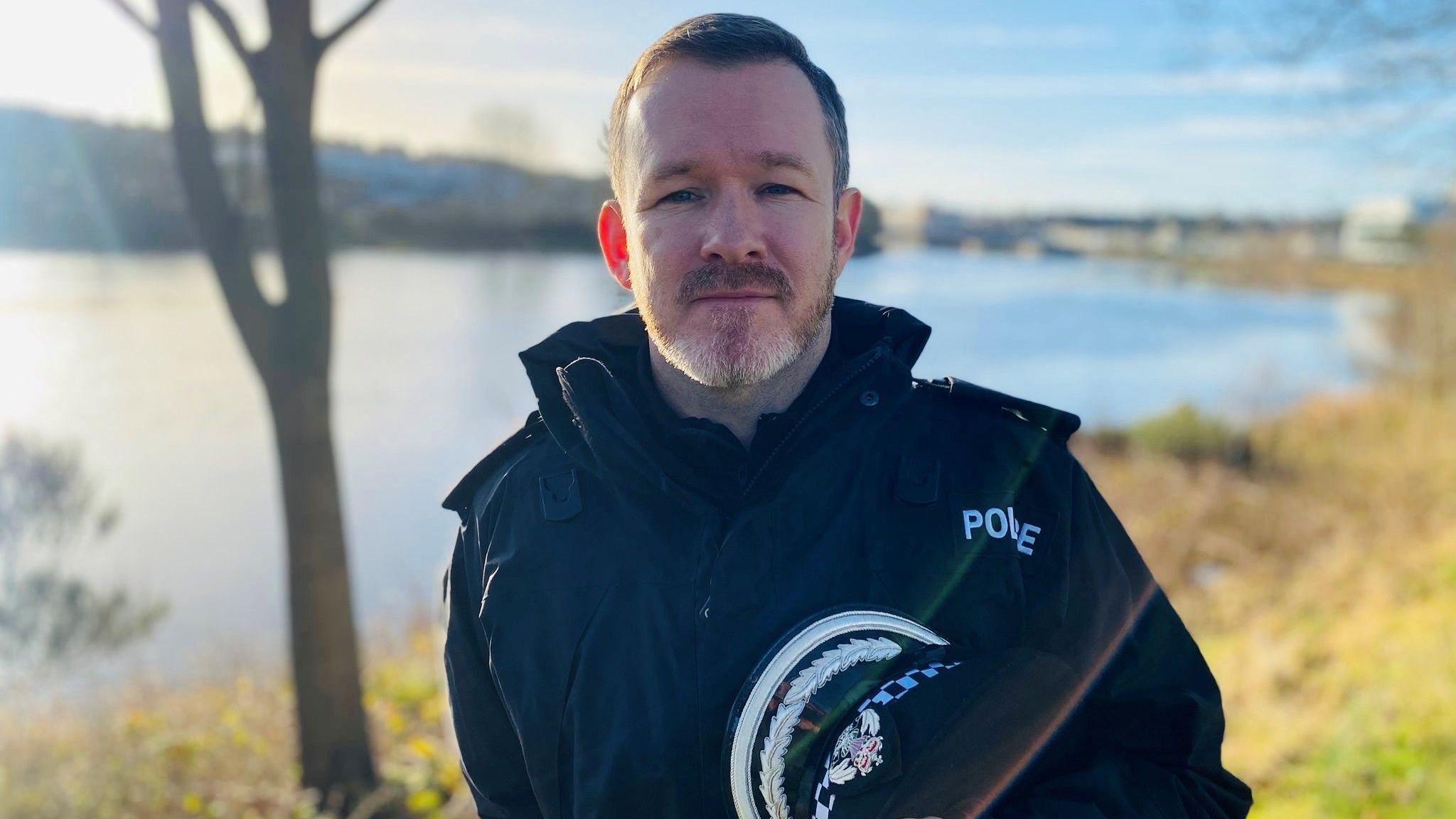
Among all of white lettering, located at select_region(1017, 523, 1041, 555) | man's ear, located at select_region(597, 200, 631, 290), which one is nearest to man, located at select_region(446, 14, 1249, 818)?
white lettering, located at select_region(1017, 523, 1041, 555)

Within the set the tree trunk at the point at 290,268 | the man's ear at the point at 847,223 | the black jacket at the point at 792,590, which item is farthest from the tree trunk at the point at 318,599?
the man's ear at the point at 847,223

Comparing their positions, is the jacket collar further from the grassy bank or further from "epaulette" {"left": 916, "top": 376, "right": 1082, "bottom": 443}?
the grassy bank

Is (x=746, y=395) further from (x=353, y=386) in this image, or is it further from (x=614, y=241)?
(x=353, y=386)

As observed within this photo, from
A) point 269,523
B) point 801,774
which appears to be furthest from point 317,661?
point 269,523

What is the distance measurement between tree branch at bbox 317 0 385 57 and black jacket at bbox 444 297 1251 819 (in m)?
3.34

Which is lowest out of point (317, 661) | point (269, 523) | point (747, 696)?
point (269, 523)

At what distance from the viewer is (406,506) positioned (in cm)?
1260

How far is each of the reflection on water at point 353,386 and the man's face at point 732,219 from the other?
16.0 inches

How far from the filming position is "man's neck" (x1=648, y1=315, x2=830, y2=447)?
1.85 metres

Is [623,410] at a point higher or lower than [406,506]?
higher

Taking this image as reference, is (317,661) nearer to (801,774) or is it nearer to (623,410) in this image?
(623,410)

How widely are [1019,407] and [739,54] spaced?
82 centimetres

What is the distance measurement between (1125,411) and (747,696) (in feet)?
74.2

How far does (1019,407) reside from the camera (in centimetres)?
182
